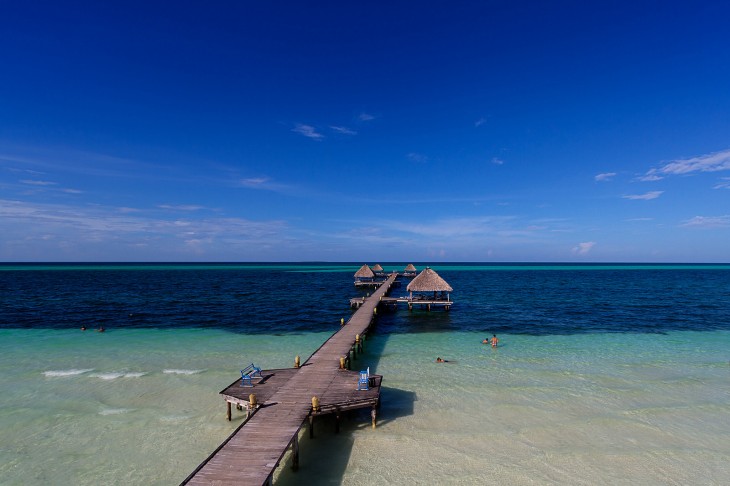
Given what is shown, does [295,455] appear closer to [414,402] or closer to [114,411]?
[414,402]

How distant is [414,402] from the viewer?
18047 mm

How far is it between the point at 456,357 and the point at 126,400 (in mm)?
19791

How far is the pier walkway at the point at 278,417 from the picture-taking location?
10883 millimetres

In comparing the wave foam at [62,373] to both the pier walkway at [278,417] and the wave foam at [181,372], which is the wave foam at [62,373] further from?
the pier walkway at [278,417]

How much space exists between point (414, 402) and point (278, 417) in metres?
7.12

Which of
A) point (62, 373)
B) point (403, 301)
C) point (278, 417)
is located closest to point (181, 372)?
point (62, 373)

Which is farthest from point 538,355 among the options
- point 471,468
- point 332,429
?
point 332,429

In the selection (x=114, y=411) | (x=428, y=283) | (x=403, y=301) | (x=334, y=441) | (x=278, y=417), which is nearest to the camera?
(x=278, y=417)

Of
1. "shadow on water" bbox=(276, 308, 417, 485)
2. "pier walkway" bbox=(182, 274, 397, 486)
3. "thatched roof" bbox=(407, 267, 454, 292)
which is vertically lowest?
"shadow on water" bbox=(276, 308, 417, 485)

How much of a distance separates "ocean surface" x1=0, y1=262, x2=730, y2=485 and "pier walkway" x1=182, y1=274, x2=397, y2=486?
1332mm

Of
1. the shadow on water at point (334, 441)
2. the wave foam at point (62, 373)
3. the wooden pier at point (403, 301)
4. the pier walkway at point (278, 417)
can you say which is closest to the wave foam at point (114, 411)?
the pier walkway at point (278, 417)


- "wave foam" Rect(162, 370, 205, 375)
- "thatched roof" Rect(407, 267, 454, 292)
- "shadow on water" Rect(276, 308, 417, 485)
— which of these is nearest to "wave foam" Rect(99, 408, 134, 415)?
"wave foam" Rect(162, 370, 205, 375)

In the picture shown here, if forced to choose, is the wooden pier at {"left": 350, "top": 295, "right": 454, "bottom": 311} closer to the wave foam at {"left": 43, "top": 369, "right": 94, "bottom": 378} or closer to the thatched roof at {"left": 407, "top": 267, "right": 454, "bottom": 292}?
the thatched roof at {"left": 407, "top": 267, "right": 454, "bottom": 292}

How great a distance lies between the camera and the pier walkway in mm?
10883
